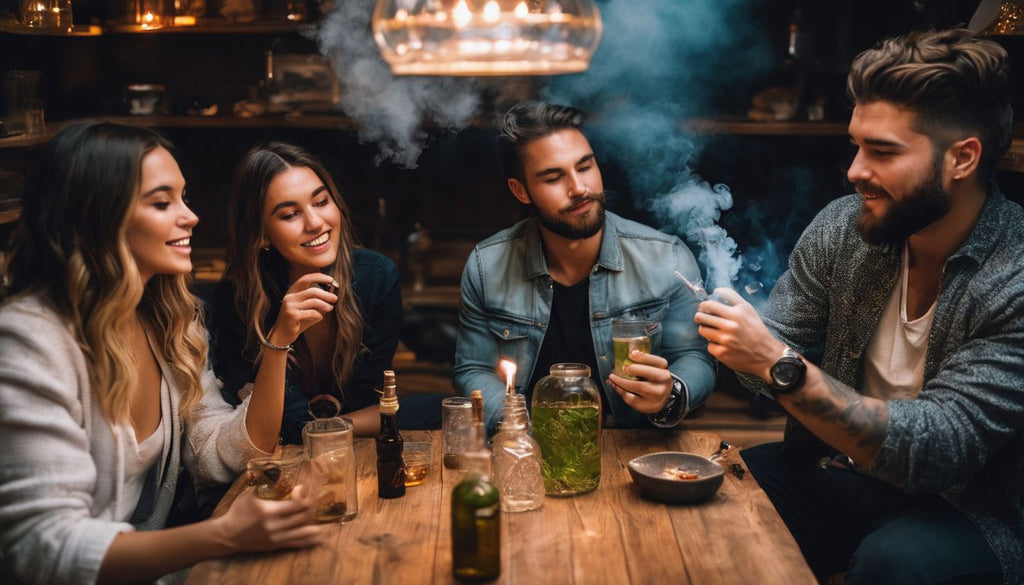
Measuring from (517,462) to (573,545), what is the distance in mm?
207

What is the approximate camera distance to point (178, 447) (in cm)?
211

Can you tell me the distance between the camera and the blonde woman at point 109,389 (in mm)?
1630

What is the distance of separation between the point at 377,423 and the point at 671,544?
4.15 feet

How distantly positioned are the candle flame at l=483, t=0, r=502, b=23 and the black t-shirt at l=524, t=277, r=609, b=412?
1375mm

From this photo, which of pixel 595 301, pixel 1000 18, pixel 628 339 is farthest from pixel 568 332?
pixel 1000 18

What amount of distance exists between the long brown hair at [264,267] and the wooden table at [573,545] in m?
0.82

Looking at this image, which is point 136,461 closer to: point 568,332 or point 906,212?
point 568,332

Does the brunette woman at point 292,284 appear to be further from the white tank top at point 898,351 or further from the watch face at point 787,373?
the white tank top at point 898,351

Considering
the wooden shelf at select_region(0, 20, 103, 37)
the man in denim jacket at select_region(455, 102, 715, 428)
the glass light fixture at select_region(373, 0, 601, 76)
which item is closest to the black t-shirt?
the man in denim jacket at select_region(455, 102, 715, 428)

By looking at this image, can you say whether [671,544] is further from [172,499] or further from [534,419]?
[172,499]

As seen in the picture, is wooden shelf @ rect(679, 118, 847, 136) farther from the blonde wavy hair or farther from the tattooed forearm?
the blonde wavy hair

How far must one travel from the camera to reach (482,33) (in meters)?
1.51

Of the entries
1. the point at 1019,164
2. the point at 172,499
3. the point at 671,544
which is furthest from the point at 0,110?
the point at 1019,164

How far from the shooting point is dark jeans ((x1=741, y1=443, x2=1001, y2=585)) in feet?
6.28
